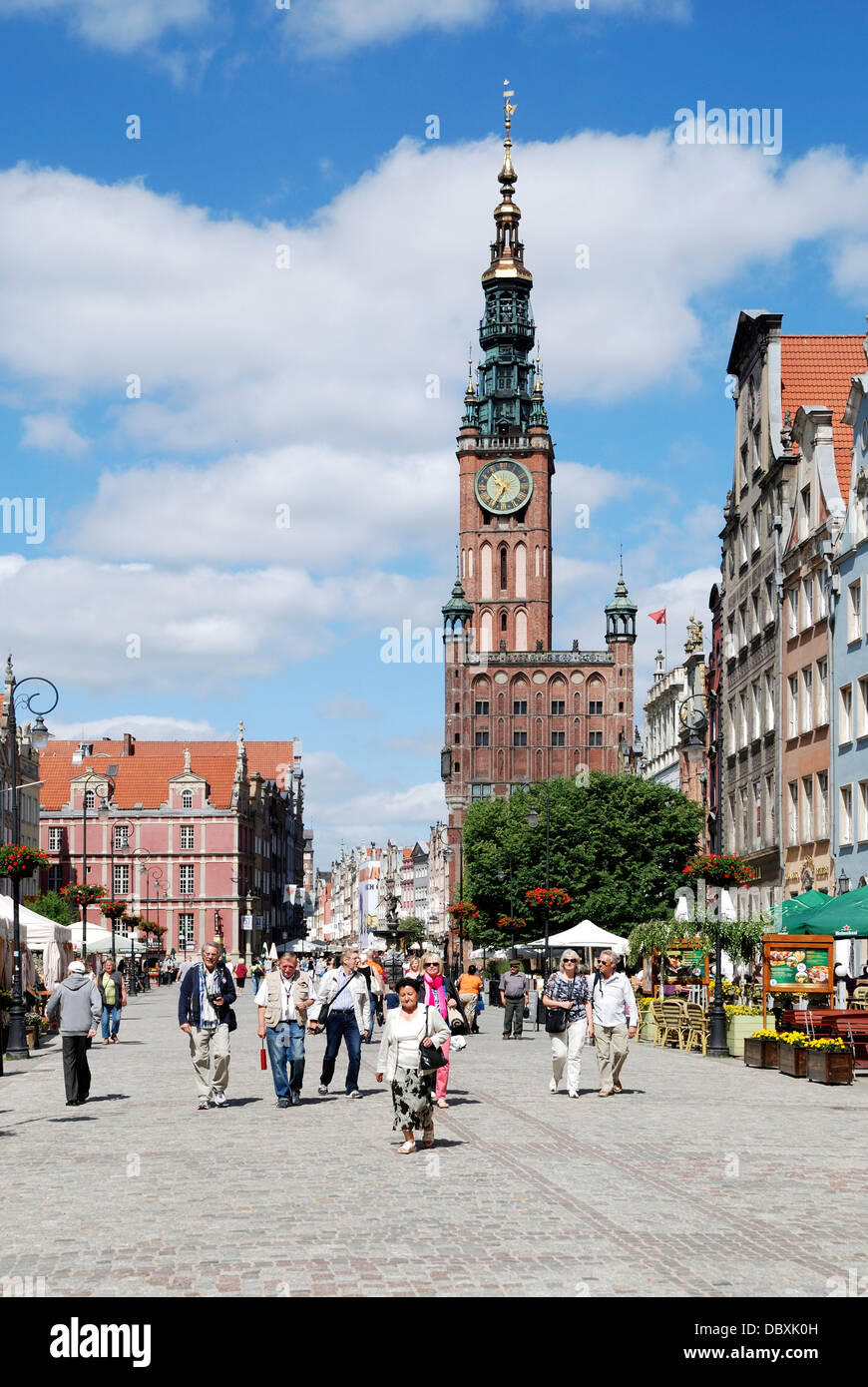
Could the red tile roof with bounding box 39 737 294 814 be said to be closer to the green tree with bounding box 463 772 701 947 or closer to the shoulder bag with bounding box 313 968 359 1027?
the green tree with bounding box 463 772 701 947

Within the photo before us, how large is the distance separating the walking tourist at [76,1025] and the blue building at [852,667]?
21.4 metres

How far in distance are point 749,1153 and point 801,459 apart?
106ft

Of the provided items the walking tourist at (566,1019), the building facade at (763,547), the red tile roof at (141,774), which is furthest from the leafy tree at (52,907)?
the red tile roof at (141,774)

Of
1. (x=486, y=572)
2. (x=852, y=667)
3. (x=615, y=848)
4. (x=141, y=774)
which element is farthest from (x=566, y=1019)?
(x=486, y=572)

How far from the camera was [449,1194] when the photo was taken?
12.3 m

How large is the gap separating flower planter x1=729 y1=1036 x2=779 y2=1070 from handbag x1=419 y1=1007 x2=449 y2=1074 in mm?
11219

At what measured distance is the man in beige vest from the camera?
19.4 m

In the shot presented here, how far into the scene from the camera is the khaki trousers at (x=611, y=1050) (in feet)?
69.1

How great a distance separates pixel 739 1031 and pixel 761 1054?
10.2 ft

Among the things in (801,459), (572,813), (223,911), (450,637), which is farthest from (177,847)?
(801,459)

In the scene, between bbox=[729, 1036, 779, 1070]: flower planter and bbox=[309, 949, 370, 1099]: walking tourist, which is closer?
bbox=[309, 949, 370, 1099]: walking tourist

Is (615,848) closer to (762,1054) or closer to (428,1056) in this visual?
(762,1054)

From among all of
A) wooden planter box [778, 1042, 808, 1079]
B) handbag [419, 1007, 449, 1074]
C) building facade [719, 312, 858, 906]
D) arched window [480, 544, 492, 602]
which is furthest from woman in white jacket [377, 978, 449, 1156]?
arched window [480, 544, 492, 602]
